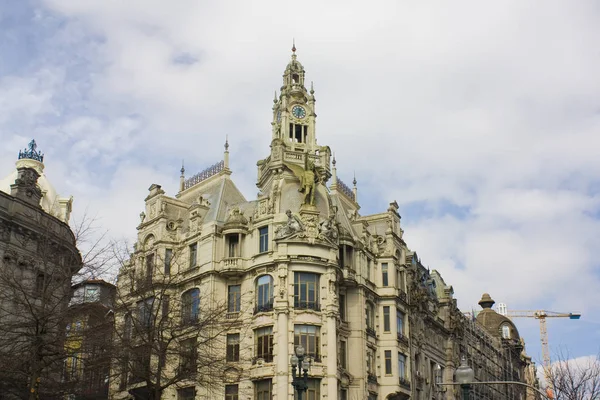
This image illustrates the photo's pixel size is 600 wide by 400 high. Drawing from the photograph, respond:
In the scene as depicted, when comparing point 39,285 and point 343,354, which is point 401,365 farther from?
point 39,285

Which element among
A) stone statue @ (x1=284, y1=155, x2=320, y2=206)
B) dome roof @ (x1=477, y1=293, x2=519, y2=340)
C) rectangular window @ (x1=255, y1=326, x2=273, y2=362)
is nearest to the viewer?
rectangular window @ (x1=255, y1=326, x2=273, y2=362)

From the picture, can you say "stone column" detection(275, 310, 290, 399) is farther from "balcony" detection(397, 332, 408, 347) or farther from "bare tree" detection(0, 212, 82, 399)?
"bare tree" detection(0, 212, 82, 399)

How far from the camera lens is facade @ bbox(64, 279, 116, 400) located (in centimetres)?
3294

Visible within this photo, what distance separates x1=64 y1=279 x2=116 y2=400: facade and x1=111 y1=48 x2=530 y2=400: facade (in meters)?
12.0

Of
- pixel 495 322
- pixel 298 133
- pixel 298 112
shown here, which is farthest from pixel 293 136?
pixel 495 322

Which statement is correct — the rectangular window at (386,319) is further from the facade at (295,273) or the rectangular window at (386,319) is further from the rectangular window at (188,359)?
the rectangular window at (188,359)

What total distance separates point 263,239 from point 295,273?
3.97 metres

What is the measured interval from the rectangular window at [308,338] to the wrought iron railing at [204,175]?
18560mm

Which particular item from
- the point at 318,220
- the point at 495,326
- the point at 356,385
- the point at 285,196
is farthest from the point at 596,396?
the point at 495,326

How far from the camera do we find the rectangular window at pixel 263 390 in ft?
179

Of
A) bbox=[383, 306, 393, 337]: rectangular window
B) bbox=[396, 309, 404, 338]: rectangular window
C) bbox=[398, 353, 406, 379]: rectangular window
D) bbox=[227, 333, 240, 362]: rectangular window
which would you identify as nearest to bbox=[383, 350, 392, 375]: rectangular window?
bbox=[398, 353, 406, 379]: rectangular window

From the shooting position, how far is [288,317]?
55.2 meters

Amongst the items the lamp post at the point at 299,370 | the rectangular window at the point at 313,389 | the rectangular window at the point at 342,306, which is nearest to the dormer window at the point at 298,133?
the rectangular window at the point at 342,306

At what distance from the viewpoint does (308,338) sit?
55.2 m
